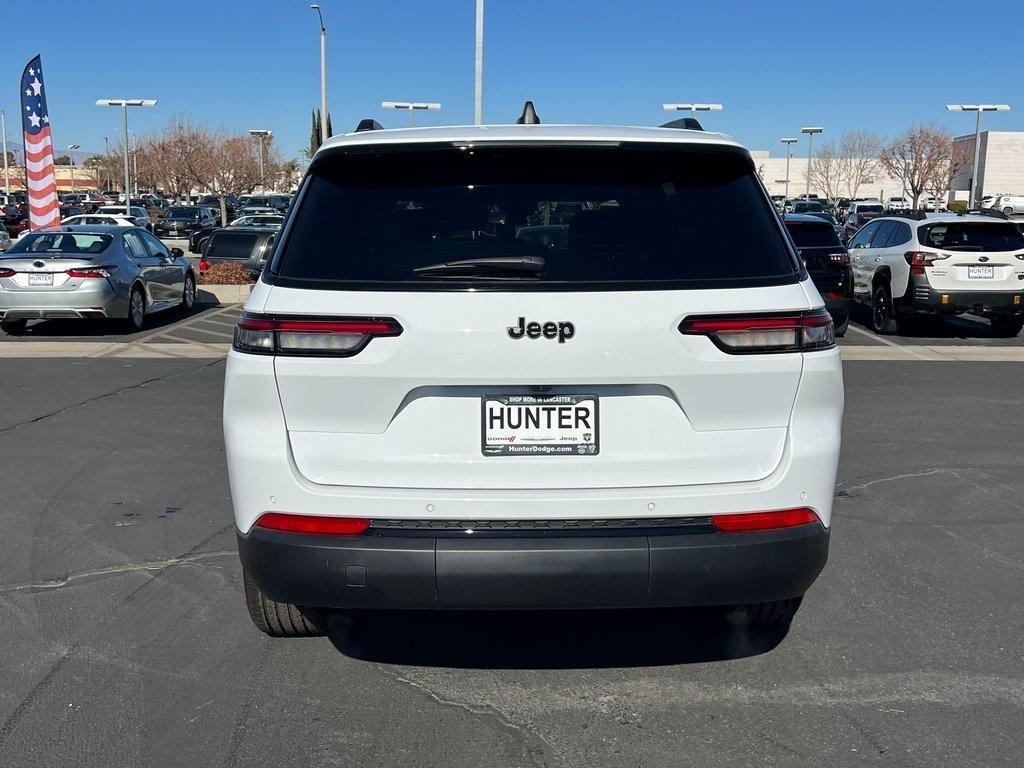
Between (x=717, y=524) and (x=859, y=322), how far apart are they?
14.9 metres

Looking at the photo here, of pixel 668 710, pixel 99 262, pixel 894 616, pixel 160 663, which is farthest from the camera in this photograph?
pixel 99 262

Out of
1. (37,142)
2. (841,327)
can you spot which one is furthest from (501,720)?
(37,142)

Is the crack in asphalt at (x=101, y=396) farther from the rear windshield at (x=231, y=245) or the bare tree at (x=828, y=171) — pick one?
the bare tree at (x=828, y=171)

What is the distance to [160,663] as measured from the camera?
409 cm

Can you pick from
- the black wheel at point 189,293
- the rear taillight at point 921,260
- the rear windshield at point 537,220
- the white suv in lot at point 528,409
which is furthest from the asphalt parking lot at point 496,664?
the black wheel at point 189,293

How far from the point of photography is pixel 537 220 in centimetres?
352

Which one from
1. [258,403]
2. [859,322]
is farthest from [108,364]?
[859,322]

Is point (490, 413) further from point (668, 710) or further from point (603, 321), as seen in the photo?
point (668, 710)

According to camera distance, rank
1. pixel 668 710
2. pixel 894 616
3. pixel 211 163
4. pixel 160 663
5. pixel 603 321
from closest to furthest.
→ pixel 603 321 → pixel 668 710 → pixel 160 663 → pixel 894 616 → pixel 211 163

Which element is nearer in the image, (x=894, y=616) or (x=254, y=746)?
(x=254, y=746)

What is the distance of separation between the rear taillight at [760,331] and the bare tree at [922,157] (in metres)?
74.8

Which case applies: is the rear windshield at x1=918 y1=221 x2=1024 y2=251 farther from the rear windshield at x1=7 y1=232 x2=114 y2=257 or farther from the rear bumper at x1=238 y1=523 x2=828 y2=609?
the rear bumper at x1=238 y1=523 x2=828 y2=609

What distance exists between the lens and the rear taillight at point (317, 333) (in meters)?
3.29

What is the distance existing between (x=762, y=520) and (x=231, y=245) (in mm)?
20292
